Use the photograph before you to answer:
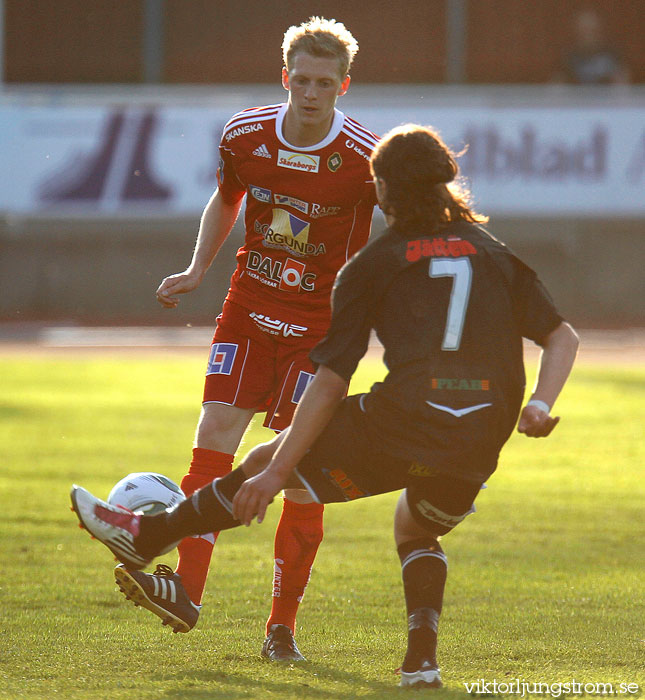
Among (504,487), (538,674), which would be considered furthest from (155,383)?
(538,674)

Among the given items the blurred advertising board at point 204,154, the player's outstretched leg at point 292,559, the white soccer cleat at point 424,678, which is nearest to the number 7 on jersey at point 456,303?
the white soccer cleat at point 424,678

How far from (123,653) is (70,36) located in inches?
1035

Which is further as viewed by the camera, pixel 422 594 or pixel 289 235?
pixel 289 235

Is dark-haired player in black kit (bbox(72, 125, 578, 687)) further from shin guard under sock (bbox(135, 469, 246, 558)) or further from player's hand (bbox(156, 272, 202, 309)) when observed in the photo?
player's hand (bbox(156, 272, 202, 309))

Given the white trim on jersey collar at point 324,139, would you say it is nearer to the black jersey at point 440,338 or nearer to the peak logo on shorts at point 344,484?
the black jersey at point 440,338

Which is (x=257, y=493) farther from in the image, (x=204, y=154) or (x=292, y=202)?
(x=204, y=154)

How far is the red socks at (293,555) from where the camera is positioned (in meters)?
5.17

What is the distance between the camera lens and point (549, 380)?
413cm

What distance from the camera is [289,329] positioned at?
5.24 m

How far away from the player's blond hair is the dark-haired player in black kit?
0.83 meters

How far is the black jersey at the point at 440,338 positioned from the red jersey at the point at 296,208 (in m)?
1.05

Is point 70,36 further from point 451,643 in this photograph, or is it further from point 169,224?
point 451,643

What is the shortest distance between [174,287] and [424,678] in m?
1.86

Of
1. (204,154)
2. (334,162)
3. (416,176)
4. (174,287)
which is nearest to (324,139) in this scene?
(334,162)
